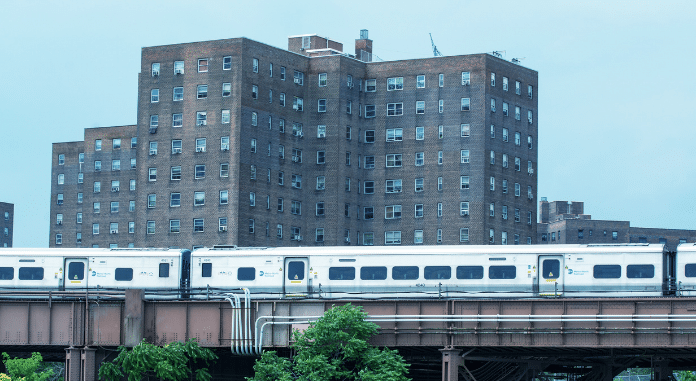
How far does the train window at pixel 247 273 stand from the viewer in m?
59.9

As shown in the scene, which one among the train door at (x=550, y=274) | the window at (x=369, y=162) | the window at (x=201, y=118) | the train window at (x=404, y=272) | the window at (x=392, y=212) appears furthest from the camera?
the window at (x=369, y=162)

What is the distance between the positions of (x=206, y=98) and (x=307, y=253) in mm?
54275

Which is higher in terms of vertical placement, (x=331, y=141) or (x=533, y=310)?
(x=331, y=141)

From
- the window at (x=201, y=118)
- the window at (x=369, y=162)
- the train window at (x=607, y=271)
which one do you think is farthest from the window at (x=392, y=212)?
the train window at (x=607, y=271)

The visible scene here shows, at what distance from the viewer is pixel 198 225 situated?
362 ft

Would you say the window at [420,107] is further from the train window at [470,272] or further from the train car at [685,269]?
the train car at [685,269]

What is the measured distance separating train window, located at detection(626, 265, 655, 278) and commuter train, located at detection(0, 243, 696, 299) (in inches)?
2.0

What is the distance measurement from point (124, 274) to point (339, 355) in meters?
16.2

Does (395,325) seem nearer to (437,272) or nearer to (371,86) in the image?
(437,272)

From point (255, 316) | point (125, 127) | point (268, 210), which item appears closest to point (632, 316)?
point (255, 316)

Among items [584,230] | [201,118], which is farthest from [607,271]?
[584,230]

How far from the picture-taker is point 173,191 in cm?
11231

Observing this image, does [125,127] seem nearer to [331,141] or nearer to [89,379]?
[331,141]

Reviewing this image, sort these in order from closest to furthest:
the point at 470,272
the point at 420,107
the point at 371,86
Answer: the point at 470,272 < the point at 420,107 < the point at 371,86
